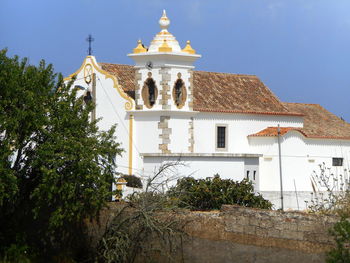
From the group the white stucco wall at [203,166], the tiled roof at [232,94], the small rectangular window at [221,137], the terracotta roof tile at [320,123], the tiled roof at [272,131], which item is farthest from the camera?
the terracotta roof tile at [320,123]

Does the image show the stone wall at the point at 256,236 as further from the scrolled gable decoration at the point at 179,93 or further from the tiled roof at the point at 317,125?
the tiled roof at the point at 317,125

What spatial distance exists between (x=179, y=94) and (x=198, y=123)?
184cm

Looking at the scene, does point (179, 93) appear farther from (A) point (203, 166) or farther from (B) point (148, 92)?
(A) point (203, 166)

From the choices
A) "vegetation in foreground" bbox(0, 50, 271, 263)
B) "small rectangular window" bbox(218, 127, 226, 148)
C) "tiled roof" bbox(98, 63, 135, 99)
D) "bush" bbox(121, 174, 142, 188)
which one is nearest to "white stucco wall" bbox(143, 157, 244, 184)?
"bush" bbox(121, 174, 142, 188)

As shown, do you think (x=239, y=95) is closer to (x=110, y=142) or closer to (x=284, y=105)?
(x=284, y=105)

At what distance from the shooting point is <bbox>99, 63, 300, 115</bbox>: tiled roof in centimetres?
5162

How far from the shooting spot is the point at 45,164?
30203mm

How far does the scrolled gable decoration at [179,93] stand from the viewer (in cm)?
4956

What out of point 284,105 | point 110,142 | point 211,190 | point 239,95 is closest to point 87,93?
point 239,95

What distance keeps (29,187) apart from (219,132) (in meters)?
21.7

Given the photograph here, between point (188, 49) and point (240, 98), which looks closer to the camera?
point (188, 49)

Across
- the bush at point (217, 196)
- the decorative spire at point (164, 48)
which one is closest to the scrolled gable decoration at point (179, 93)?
the decorative spire at point (164, 48)

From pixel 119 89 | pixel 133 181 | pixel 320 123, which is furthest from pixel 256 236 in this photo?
pixel 320 123

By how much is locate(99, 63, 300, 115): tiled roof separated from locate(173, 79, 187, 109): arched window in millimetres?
1084
